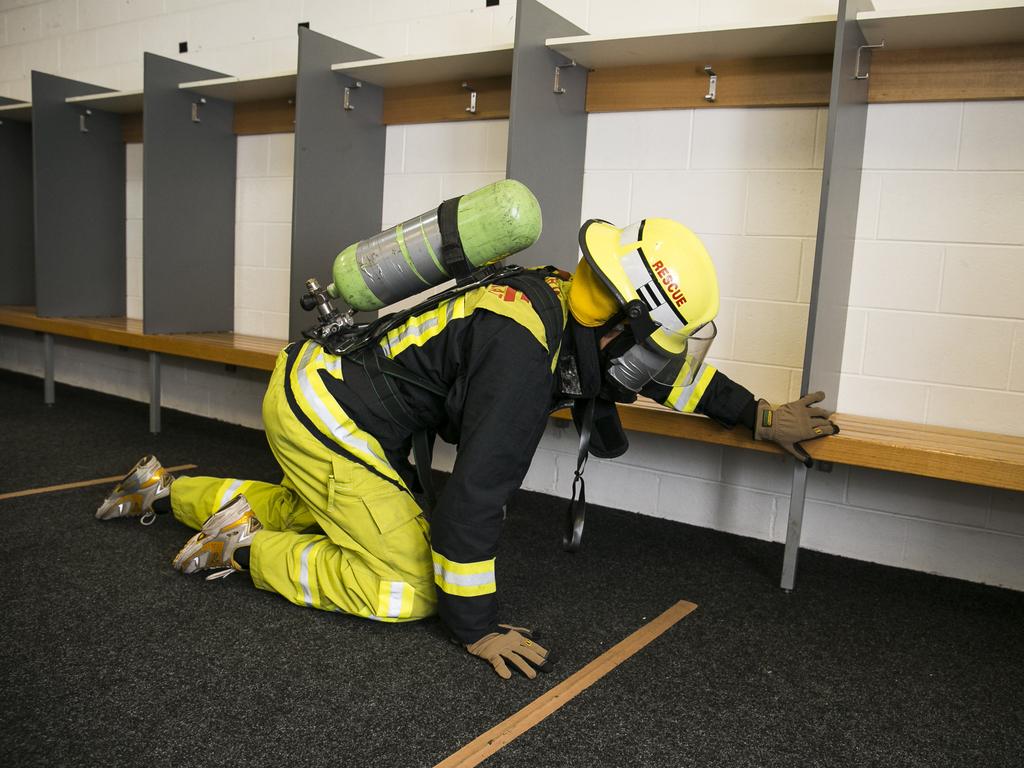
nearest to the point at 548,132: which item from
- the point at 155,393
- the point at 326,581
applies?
the point at 326,581

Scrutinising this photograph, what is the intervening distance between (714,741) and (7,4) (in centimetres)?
672

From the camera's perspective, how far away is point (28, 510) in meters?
2.85

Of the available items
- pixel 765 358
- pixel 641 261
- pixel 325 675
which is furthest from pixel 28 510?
pixel 765 358

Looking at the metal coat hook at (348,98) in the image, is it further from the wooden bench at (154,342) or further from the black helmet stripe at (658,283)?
the black helmet stripe at (658,283)

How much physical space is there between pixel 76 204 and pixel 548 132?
10.5 ft

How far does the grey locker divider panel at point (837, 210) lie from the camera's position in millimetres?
2338

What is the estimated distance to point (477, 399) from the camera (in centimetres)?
186

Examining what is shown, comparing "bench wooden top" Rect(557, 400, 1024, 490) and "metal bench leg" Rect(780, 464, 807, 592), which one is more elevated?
"bench wooden top" Rect(557, 400, 1024, 490)

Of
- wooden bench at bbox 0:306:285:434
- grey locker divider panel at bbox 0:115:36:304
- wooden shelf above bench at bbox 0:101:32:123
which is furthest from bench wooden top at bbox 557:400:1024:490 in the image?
grey locker divider panel at bbox 0:115:36:304

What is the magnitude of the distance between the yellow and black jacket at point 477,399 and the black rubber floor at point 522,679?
253 millimetres

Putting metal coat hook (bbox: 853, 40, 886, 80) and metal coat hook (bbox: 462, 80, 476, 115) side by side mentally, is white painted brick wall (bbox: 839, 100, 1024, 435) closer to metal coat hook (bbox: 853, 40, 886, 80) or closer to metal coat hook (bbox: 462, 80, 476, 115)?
metal coat hook (bbox: 853, 40, 886, 80)

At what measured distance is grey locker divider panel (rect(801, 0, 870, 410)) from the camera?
234cm

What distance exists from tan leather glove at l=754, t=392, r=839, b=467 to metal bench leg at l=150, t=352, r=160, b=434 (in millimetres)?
3028

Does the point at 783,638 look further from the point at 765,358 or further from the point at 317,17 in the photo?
the point at 317,17
